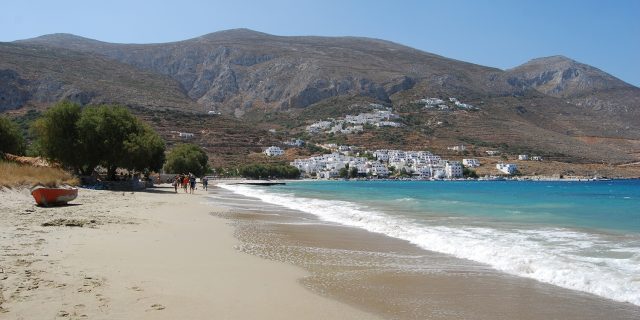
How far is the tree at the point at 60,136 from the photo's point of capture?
3816 cm

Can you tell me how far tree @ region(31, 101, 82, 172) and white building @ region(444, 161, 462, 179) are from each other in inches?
4677

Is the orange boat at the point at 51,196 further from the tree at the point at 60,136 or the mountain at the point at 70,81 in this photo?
the mountain at the point at 70,81

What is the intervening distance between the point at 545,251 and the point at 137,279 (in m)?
9.38

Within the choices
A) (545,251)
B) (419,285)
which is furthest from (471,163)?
(419,285)

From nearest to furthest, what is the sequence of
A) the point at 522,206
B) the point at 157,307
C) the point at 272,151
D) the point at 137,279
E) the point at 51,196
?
the point at 157,307 < the point at 137,279 < the point at 51,196 < the point at 522,206 < the point at 272,151

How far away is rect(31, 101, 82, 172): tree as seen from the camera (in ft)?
125

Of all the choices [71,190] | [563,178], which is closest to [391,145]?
[563,178]

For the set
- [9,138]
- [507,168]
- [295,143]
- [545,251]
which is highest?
[295,143]

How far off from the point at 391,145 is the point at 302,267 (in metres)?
161

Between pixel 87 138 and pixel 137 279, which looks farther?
pixel 87 138

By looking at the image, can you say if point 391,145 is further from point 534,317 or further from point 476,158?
point 534,317

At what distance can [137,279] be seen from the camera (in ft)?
24.5

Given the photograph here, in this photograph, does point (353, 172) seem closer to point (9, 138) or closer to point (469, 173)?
point (469, 173)

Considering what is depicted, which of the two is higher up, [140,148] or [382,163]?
[382,163]
